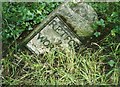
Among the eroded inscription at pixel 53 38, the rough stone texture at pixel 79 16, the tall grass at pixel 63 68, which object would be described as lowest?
the tall grass at pixel 63 68

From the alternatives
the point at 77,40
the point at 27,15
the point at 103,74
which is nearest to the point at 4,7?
the point at 27,15

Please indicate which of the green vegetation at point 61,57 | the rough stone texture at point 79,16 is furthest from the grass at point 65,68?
the rough stone texture at point 79,16

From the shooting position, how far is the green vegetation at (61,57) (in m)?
3.49

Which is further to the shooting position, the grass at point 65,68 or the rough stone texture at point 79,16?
the rough stone texture at point 79,16

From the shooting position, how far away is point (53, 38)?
3.71 meters

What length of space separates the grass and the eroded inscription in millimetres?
81

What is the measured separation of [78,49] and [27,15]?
600 mm

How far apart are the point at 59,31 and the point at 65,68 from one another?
378 mm

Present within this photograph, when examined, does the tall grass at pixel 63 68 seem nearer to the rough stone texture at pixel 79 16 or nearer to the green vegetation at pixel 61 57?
the green vegetation at pixel 61 57

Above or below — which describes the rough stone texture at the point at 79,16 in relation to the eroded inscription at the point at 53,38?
above

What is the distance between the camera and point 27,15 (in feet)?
12.4

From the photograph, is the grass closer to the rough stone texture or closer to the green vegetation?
the green vegetation

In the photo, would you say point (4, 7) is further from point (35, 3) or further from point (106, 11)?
point (106, 11)

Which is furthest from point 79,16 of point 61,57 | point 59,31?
point 61,57
